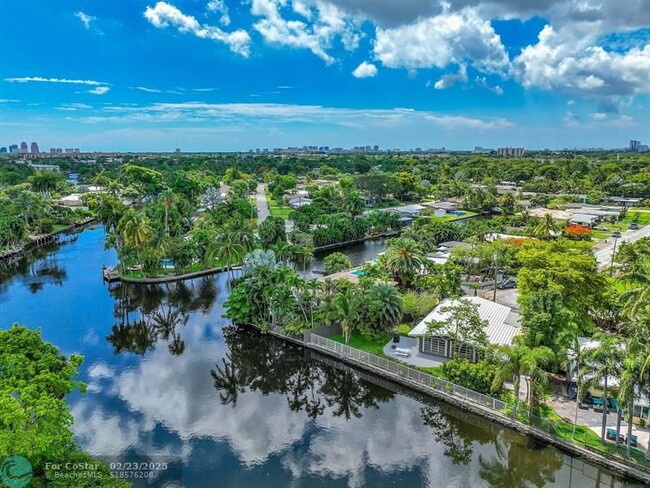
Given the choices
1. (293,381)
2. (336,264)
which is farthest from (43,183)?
(293,381)

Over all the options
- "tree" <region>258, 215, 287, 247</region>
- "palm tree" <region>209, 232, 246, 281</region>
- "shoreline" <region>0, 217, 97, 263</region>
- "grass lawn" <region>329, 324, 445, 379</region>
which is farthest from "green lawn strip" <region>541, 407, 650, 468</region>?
"shoreline" <region>0, 217, 97, 263</region>

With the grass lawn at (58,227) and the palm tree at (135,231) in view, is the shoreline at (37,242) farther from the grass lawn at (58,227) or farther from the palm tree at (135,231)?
the palm tree at (135,231)

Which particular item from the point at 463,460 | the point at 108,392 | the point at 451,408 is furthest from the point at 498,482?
the point at 108,392

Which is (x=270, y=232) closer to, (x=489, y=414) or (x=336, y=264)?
(x=336, y=264)

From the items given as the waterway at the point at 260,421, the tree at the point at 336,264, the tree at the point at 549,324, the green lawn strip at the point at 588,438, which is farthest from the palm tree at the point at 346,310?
the tree at the point at 336,264

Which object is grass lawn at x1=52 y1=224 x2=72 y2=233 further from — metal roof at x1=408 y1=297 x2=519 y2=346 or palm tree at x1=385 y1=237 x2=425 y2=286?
metal roof at x1=408 y1=297 x2=519 y2=346
